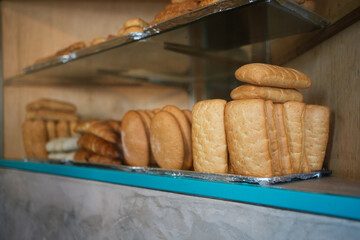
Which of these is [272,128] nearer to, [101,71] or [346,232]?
[346,232]

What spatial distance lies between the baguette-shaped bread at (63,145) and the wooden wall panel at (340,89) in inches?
53.5

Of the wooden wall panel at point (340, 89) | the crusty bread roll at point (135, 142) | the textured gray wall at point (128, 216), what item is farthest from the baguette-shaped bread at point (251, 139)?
the crusty bread roll at point (135, 142)

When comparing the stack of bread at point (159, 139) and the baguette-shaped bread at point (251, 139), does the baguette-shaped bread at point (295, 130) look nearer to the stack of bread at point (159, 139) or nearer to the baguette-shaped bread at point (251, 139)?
the baguette-shaped bread at point (251, 139)

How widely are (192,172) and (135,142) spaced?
418 millimetres

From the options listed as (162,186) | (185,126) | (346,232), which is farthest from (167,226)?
(346,232)

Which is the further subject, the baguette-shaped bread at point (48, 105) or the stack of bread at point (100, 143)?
the baguette-shaped bread at point (48, 105)

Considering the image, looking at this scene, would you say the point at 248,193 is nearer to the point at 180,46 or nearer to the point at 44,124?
the point at 180,46

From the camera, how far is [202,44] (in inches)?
57.7

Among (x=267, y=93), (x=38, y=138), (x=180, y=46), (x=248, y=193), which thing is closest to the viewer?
(x=248, y=193)

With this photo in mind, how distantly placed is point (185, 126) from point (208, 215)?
0.40 m

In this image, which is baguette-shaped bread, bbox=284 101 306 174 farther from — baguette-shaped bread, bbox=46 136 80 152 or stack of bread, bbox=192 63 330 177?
baguette-shaped bread, bbox=46 136 80 152

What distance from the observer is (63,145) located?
6.06 feet

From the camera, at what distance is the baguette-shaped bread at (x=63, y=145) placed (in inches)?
72.1

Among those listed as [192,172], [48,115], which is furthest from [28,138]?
[192,172]
